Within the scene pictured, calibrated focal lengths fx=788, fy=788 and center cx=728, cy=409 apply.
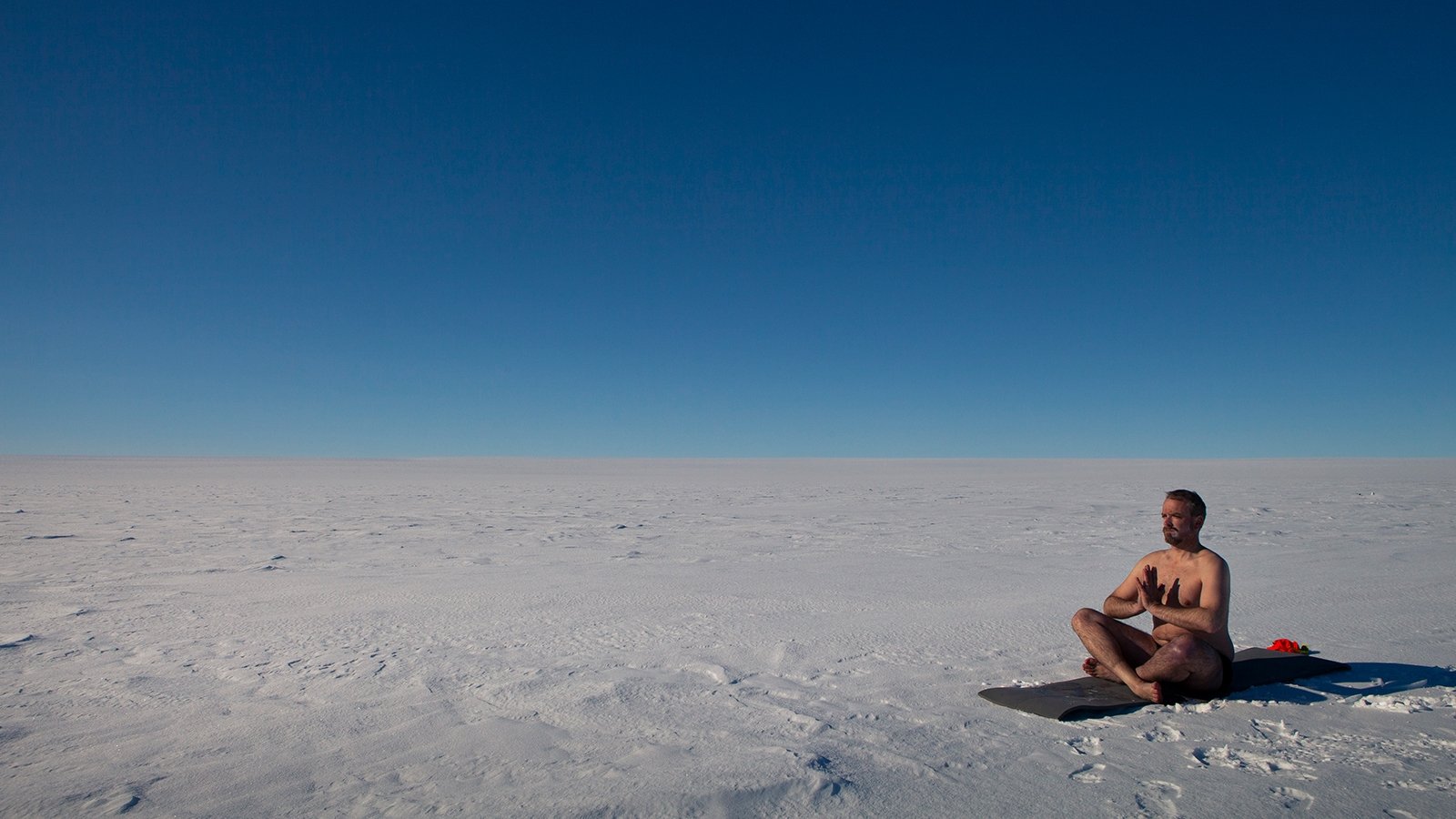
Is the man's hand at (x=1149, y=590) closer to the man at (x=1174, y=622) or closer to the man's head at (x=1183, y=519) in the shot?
the man at (x=1174, y=622)

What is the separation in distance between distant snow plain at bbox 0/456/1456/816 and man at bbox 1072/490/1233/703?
0.15m

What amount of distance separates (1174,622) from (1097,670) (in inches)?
20.5

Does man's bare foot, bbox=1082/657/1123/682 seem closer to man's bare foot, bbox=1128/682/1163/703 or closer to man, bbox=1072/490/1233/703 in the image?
man, bbox=1072/490/1233/703

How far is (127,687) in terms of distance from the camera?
375 cm

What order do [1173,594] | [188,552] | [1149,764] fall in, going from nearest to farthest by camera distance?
[1149,764], [1173,594], [188,552]

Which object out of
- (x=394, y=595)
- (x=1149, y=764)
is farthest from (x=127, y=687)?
(x=1149, y=764)

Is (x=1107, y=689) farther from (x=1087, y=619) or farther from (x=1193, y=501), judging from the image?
(x=1193, y=501)

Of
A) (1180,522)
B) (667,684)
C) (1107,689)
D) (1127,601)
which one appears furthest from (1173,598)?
(667,684)

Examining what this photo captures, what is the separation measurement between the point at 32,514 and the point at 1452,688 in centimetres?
1691

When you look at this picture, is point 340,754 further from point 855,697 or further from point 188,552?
point 188,552

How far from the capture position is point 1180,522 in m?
3.43

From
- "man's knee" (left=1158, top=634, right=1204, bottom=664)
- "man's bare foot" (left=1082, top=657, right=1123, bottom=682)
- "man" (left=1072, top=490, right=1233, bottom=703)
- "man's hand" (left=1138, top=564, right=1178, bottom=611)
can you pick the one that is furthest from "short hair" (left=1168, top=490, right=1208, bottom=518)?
"man's bare foot" (left=1082, top=657, right=1123, bottom=682)

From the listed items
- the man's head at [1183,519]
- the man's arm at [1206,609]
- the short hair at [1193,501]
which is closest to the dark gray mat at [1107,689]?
the man's arm at [1206,609]

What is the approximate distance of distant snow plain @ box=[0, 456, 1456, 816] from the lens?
104 inches
